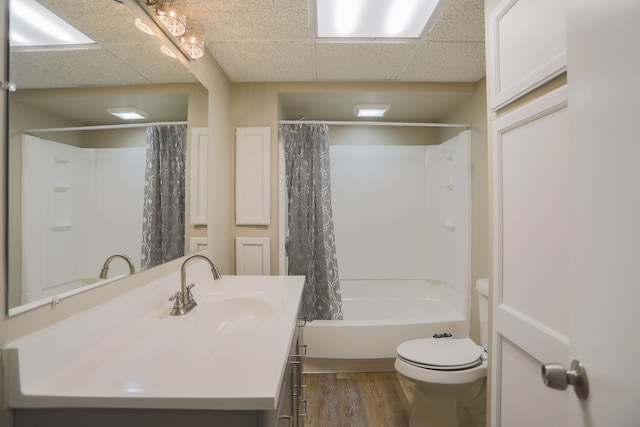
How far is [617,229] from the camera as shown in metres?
0.47

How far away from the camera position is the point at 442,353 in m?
1.72

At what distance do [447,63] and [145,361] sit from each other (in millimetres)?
2368

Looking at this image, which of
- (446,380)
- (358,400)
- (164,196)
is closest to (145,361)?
(164,196)

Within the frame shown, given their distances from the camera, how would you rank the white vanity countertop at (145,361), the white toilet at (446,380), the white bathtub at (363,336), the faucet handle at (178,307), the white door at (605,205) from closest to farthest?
the white door at (605,205) < the white vanity countertop at (145,361) < the faucet handle at (178,307) < the white toilet at (446,380) < the white bathtub at (363,336)

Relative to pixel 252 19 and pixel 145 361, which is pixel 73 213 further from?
pixel 252 19

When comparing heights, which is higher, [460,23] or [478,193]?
[460,23]

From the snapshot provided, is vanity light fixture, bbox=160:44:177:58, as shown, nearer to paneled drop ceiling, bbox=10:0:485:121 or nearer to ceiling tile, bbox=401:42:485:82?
paneled drop ceiling, bbox=10:0:485:121

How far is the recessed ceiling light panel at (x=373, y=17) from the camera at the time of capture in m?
1.48

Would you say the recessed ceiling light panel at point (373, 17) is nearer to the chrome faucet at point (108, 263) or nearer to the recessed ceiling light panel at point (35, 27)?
the recessed ceiling light panel at point (35, 27)

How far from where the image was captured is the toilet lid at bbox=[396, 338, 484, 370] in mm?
1599

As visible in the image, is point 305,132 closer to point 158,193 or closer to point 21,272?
point 158,193

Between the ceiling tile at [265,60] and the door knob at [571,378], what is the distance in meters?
1.91

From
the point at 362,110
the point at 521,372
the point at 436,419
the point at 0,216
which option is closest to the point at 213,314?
the point at 0,216

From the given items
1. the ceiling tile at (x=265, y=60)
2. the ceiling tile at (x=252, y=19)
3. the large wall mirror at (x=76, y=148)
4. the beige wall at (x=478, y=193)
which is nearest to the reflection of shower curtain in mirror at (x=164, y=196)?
the large wall mirror at (x=76, y=148)
